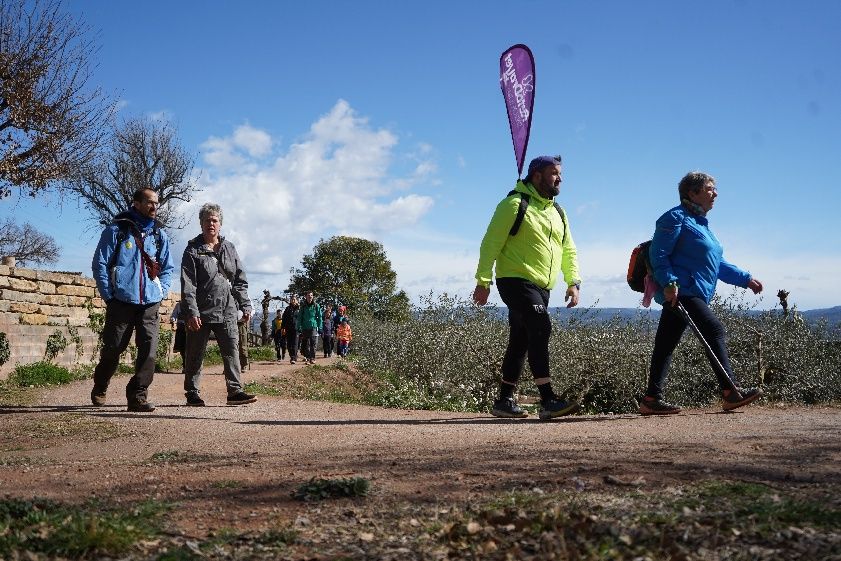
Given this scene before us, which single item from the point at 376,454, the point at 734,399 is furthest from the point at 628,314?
the point at 376,454

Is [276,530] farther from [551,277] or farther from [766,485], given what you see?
[551,277]

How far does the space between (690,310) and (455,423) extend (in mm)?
2044

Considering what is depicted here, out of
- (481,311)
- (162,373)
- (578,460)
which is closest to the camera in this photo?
(578,460)

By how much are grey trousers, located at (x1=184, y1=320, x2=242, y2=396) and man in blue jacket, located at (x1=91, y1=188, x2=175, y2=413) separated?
0.43m

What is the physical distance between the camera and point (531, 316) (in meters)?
5.86

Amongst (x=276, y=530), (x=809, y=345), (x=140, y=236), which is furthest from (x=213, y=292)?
(x=809, y=345)

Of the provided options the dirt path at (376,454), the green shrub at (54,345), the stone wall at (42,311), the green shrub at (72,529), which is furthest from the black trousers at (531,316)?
the green shrub at (54,345)

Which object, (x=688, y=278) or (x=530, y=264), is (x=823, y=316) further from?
(x=530, y=264)

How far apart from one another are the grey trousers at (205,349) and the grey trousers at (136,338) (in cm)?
38

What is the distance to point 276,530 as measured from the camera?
8.86ft

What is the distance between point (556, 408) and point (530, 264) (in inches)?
43.5

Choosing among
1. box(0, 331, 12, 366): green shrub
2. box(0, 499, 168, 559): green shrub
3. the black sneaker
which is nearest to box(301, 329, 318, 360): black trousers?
box(0, 331, 12, 366): green shrub

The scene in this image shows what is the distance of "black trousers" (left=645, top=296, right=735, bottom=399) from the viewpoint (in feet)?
20.0

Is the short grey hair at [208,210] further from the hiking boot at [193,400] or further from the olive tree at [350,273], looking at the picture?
the olive tree at [350,273]
